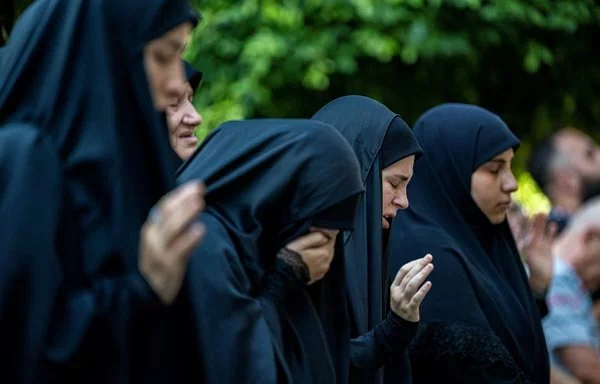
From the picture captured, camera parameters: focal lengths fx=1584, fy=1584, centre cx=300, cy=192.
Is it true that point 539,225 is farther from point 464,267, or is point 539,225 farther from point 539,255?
point 464,267

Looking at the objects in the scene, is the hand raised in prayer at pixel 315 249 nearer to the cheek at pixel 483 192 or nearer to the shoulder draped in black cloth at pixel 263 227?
the shoulder draped in black cloth at pixel 263 227

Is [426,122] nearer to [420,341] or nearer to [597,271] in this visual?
[420,341]

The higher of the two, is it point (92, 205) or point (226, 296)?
point (92, 205)

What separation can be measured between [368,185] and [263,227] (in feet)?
3.50

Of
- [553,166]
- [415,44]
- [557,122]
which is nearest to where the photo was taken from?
[415,44]

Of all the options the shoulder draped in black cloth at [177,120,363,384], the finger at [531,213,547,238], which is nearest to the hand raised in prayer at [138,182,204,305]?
the shoulder draped in black cloth at [177,120,363,384]

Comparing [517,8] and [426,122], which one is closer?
[426,122]

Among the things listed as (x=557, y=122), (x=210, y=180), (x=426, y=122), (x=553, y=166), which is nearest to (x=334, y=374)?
(x=210, y=180)

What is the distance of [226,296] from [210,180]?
345mm

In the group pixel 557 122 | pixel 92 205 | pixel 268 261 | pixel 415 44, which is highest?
pixel 92 205

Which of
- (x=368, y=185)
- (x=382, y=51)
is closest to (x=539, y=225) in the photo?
(x=382, y=51)

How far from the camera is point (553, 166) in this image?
32.8ft

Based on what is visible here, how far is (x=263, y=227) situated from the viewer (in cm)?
410

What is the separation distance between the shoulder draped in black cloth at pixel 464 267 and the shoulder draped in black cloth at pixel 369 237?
14.7 inches
